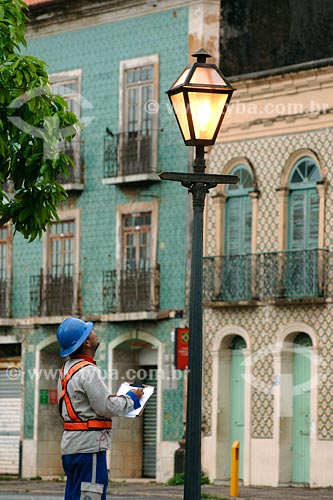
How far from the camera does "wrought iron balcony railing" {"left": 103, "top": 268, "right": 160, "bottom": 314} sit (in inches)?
1340

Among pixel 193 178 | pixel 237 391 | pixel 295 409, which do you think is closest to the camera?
pixel 193 178

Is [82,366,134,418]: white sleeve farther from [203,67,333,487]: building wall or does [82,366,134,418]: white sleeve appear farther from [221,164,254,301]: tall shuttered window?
[221,164,254,301]: tall shuttered window

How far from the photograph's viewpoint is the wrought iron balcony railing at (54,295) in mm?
36031

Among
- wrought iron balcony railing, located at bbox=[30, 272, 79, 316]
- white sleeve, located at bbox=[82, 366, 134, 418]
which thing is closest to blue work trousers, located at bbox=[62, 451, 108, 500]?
white sleeve, located at bbox=[82, 366, 134, 418]

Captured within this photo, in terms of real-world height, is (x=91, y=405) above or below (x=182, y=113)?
below

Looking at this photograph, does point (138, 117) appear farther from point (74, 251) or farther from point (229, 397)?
point (229, 397)

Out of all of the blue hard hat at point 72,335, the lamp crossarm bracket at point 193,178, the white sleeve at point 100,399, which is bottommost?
the white sleeve at point 100,399

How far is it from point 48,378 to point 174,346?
499cm

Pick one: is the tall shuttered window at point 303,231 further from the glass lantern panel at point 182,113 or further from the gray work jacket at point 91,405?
the gray work jacket at point 91,405

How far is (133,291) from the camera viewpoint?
113 feet

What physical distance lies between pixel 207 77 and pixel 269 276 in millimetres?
18749

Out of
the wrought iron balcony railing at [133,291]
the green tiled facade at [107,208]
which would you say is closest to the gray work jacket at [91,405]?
the green tiled facade at [107,208]

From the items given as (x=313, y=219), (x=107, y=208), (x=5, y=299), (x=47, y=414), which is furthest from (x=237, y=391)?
(x=5, y=299)

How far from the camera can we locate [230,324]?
32.7 metres
